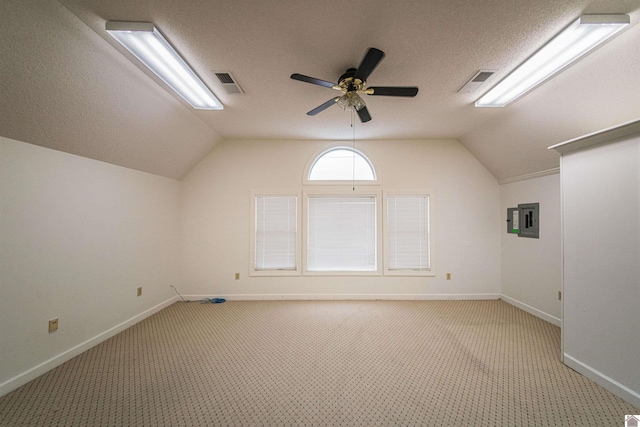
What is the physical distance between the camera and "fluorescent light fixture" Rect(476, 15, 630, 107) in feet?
5.19

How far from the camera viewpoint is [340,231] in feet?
13.8

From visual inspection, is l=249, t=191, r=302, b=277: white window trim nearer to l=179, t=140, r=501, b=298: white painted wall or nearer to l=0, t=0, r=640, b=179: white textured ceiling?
l=179, t=140, r=501, b=298: white painted wall

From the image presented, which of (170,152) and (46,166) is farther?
(170,152)

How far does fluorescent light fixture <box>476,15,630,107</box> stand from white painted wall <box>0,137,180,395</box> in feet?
13.7

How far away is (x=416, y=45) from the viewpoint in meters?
1.89

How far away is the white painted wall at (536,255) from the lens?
10.4ft

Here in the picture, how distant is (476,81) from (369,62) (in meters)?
1.31

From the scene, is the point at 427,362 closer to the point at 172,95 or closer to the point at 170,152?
the point at 172,95

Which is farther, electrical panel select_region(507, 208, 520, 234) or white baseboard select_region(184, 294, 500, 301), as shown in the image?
white baseboard select_region(184, 294, 500, 301)

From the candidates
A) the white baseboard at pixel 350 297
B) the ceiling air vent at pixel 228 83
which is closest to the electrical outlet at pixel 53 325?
the white baseboard at pixel 350 297

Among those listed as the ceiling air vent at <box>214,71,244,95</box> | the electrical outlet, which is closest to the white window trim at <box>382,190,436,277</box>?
the ceiling air vent at <box>214,71,244,95</box>

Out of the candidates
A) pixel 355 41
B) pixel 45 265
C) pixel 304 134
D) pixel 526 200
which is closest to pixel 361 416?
pixel 355 41

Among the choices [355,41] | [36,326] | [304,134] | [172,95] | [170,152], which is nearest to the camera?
[355,41]

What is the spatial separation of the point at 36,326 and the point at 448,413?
3.32 m
